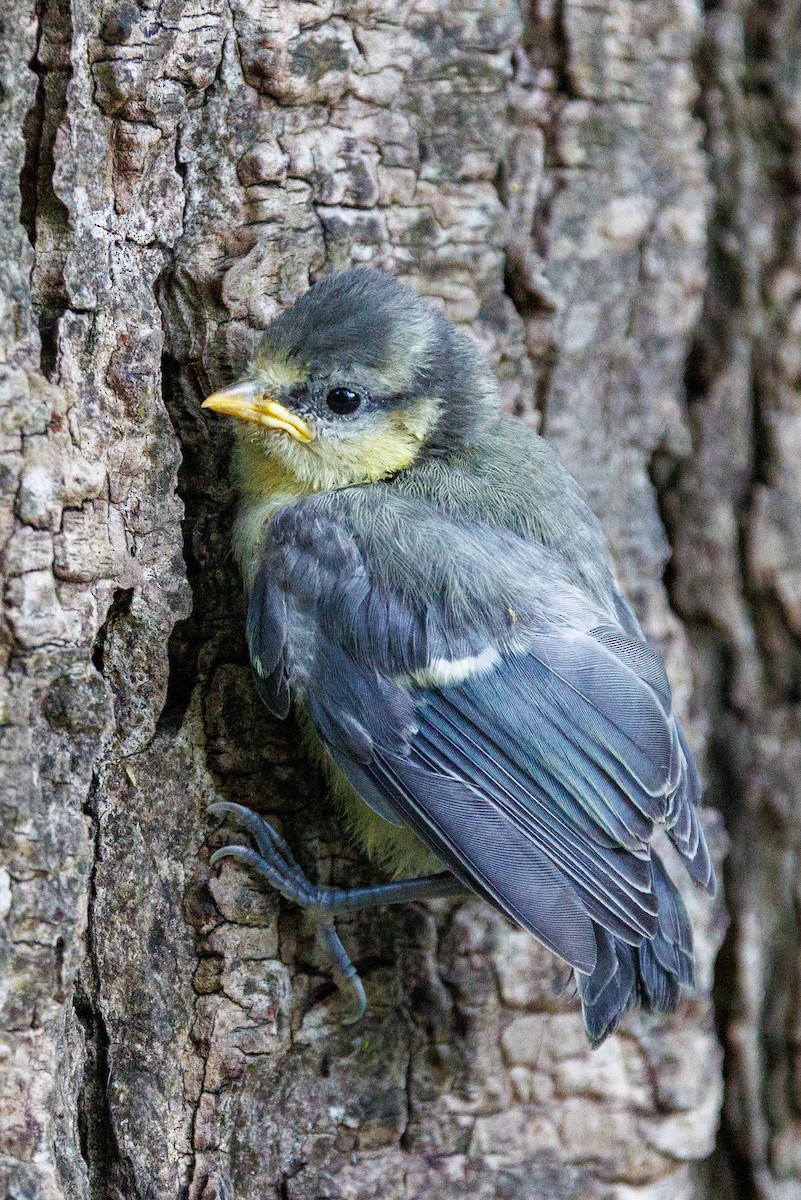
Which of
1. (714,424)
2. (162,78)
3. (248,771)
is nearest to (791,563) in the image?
(714,424)

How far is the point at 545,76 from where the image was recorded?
268cm

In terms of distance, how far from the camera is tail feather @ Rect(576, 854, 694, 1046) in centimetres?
225

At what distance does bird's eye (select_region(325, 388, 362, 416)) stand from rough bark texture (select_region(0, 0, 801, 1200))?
205 millimetres

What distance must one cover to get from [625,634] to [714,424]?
0.79 m

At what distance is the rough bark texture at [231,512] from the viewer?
77.6 inches

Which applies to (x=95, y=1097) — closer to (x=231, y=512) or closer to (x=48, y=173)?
(x=231, y=512)

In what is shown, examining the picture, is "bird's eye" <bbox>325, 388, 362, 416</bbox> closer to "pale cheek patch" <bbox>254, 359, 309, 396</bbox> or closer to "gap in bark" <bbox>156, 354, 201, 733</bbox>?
"pale cheek patch" <bbox>254, 359, 309, 396</bbox>

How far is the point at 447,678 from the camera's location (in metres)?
2.24

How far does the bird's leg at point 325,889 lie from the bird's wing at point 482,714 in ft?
0.66

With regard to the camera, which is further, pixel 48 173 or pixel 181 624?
pixel 181 624

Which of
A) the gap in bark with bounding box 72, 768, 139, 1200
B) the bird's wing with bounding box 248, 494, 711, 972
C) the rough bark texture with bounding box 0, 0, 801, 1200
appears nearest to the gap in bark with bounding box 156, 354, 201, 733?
the rough bark texture with bounding box 0, 0, 801, 1200

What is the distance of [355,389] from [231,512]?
35 cm

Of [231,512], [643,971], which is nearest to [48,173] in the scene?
[231,512]

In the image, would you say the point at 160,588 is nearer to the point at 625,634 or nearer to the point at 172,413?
the point at 172,413
